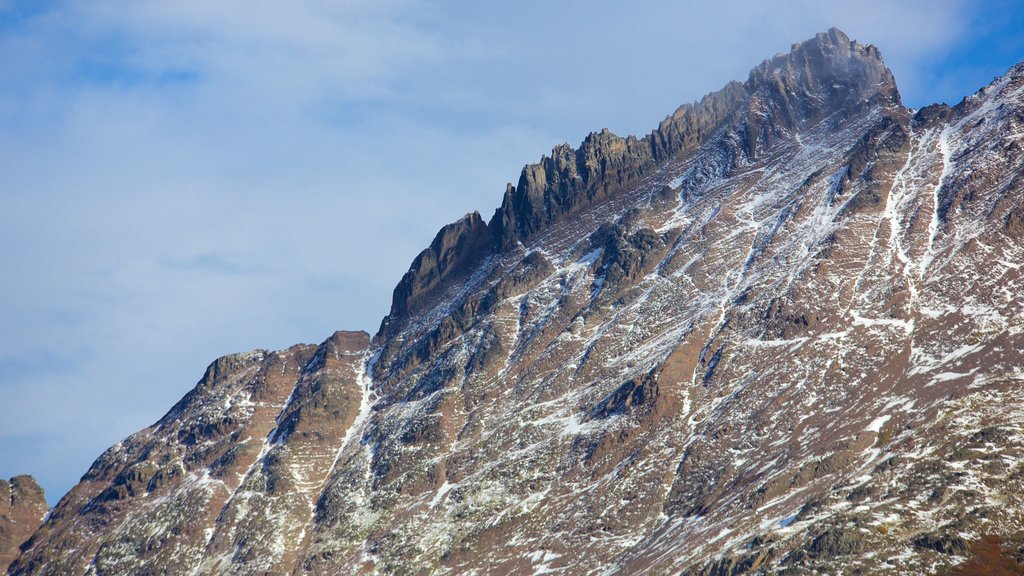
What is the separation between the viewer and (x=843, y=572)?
164625mm

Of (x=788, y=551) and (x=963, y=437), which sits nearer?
(x=788, y=551)

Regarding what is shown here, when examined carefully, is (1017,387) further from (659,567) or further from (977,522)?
(659,567)

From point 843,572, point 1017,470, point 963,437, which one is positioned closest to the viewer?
point 843,572

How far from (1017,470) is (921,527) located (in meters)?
19.1

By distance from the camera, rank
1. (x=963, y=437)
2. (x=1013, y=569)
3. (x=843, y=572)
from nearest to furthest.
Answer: (x=1013, y=569)
(x=843, y=572)
(x=963, y=437)

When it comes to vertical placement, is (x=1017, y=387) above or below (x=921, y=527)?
above

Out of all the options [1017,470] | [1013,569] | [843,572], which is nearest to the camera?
[1013,569]

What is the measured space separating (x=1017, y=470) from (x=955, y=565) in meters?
25.7

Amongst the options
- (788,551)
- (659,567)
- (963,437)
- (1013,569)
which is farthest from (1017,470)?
(659,567)

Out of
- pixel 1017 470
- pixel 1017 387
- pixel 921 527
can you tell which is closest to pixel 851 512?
pixel 921 527

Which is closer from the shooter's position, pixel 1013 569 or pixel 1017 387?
pixel 1013 569

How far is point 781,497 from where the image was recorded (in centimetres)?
19412

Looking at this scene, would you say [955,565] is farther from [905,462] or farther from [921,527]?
[905,462]

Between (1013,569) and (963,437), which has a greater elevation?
(963,437)
